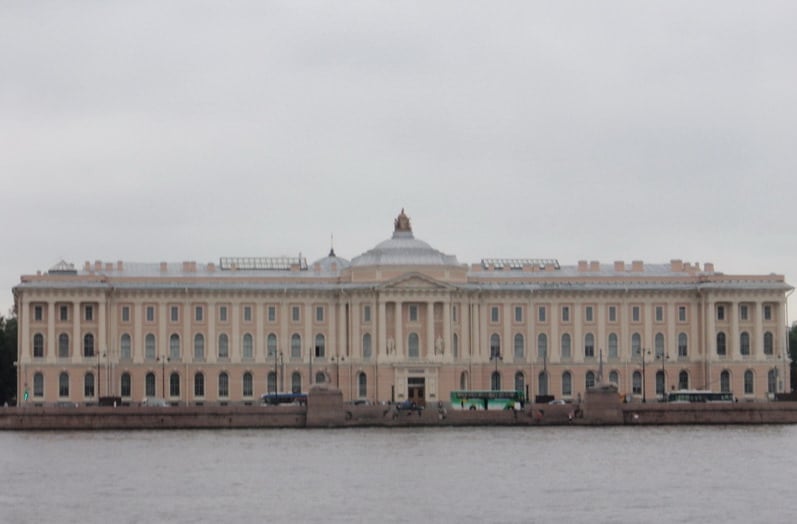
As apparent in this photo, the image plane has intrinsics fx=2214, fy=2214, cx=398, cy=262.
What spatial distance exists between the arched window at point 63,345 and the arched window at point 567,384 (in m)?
24.7

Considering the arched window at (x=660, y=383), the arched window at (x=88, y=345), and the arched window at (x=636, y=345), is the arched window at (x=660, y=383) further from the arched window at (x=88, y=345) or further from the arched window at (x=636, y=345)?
the arched window at (x=88, y=345)

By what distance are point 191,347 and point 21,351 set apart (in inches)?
330

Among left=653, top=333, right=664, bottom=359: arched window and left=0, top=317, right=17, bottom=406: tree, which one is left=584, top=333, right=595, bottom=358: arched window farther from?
left=0, top=317, right=17, bottom=406: tree

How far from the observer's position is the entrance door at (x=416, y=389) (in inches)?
4304

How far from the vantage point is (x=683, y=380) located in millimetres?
111688

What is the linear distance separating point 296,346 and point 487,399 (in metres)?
14.1

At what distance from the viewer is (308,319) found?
110625 millimetres

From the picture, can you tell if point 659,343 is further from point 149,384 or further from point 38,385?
point 38,385

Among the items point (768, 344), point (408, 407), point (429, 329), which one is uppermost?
point (429, 329)

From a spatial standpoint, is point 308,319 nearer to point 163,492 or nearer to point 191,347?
point 191,347

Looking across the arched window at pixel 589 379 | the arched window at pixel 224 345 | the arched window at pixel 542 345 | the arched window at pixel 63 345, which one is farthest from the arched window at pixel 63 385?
the arched window at pixel 589 379

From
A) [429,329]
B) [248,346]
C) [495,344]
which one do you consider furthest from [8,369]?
[495,344]

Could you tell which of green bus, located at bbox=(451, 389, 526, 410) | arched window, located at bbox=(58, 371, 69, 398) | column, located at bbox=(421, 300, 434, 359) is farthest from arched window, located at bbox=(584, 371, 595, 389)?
arched window, located at bbox=(58, 371, 69, 398)

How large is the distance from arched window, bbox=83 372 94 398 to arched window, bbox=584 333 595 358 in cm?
2463
